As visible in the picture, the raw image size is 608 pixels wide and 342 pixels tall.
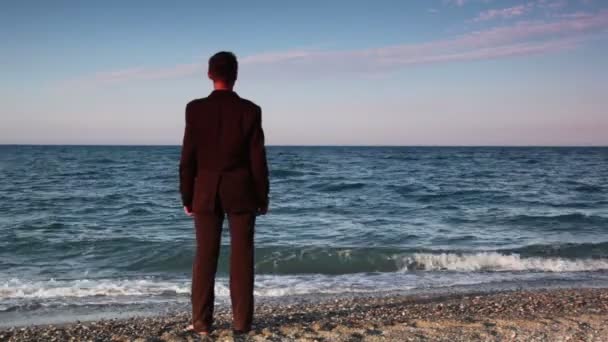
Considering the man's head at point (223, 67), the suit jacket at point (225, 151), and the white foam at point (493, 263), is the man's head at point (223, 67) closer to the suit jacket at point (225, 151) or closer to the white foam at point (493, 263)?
the suit jacket at point (225, 151)

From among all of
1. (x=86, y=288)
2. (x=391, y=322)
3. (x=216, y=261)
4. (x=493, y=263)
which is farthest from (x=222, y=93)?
(x=493, y=263)

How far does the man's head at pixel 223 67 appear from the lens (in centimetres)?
454

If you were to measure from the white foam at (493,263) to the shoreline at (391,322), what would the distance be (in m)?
2.91

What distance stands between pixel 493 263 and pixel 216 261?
776cm

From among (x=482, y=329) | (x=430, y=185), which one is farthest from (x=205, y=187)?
(x=430, y=185)

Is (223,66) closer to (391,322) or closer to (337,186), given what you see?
(391,322)

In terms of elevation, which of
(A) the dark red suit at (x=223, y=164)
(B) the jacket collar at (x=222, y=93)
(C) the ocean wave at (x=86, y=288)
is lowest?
(C) the ocean wave at (x=86, y=288)

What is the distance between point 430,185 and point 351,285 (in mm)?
20665

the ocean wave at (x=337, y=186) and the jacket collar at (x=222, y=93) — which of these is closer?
the jacket collar at (x=222, y=93)

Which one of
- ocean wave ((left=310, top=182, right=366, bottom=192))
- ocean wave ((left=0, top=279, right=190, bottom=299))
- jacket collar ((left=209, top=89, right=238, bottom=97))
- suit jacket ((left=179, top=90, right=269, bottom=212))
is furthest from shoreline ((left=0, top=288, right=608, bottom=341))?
ocean wave ((left=310, top=182, right=366, bottom=192))

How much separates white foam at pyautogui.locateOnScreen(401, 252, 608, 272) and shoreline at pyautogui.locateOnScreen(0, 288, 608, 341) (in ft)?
9.55

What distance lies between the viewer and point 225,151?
4.50m

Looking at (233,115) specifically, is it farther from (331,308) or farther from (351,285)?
(351,285)

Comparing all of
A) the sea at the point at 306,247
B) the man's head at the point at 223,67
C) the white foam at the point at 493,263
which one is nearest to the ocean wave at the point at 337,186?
the sea at the point at 306,247
